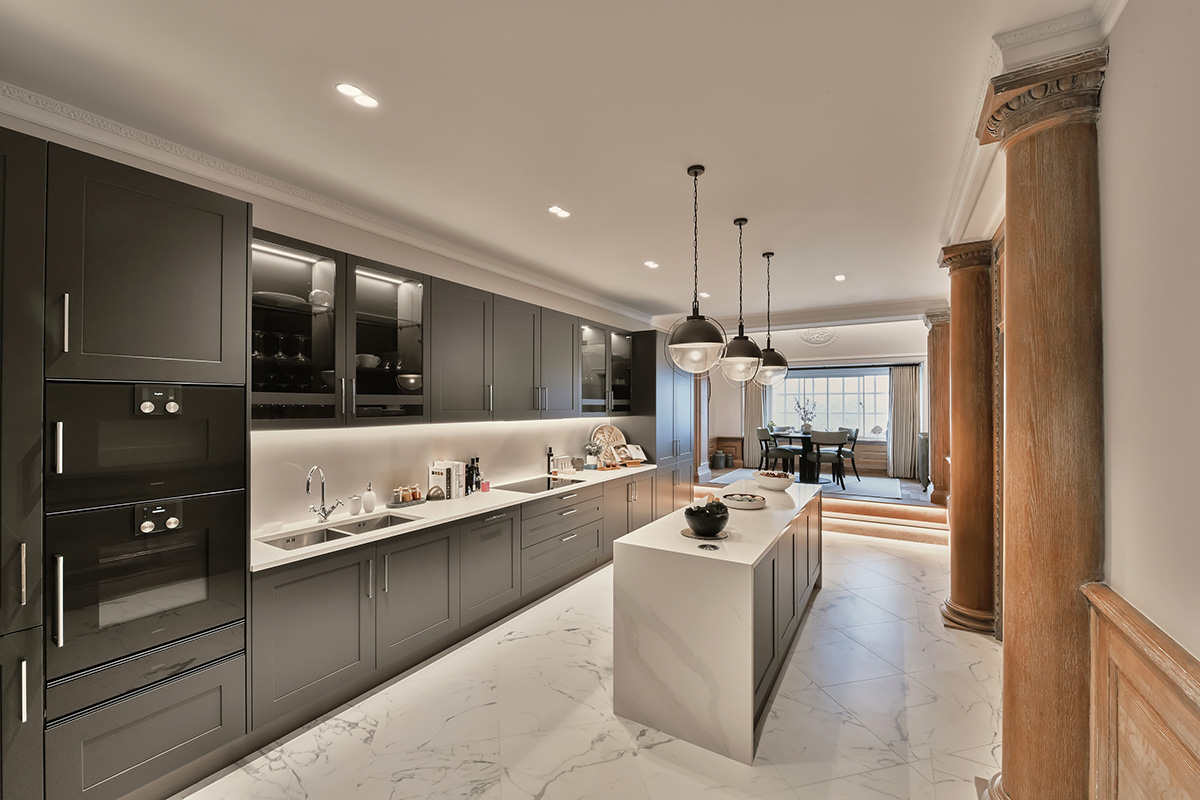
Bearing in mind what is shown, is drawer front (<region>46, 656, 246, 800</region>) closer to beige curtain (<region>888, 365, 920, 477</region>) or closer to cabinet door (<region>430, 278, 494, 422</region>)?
cabinet door (<region>430, 278, 494, 422</region>)

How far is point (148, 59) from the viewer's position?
179cm

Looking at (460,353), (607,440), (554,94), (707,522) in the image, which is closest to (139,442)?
(460,353)

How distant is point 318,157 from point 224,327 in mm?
988

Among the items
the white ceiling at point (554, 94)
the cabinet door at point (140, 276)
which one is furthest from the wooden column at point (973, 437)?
the cabinet door at point (140, 276)

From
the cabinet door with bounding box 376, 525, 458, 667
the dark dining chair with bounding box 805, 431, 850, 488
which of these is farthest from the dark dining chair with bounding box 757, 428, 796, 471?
the cabinet door with bounding box 376, 525, 458, 667

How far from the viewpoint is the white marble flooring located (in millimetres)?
2035

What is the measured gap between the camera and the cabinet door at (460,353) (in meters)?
3.44

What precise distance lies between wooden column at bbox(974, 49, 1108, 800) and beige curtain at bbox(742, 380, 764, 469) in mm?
10471

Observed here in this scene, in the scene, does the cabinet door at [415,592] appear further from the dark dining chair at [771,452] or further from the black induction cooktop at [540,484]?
the dark dining chair at [771,452]

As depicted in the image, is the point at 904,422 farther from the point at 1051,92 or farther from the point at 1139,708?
the point at 1139,708

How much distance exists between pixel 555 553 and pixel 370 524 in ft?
4.99

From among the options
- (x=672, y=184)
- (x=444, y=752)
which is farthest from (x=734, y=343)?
(x=444, y=752)

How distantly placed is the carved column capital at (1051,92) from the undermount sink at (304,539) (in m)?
3.37

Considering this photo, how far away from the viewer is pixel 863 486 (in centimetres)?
958
